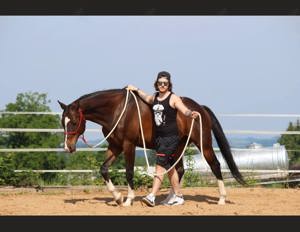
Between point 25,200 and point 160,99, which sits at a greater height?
point 160,99

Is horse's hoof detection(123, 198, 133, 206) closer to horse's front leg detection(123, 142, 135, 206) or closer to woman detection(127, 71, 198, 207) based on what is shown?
horse's front leg detection(123, 142, 135, 206)

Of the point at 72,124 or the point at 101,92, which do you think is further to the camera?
the point at 101,92

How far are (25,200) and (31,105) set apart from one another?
3774cm

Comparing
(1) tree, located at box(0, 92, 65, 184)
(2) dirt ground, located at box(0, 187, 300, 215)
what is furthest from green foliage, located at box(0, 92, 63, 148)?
(2) dirt ground, located at box(0, 187, 300, 215)

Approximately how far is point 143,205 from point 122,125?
1.16m

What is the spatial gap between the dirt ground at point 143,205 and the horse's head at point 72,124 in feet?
2.90

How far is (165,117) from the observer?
7.44m

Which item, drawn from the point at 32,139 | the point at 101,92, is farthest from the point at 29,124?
the point at 101,92

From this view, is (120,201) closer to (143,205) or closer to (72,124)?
(143,205)

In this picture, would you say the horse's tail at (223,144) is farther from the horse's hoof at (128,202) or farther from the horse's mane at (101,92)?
the horse's hoof at (128,202)

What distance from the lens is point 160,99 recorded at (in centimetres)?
746

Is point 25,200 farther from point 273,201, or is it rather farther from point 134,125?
point 273,201

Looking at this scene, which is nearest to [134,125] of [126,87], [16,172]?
[126,87]

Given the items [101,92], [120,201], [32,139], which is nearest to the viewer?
[120,201]
